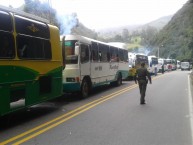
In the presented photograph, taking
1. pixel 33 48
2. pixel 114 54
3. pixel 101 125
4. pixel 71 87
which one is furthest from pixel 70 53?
pixel 114 54

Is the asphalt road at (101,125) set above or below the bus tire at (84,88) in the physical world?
below

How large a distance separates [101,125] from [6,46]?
3302 millimetres

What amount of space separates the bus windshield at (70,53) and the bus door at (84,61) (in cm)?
39

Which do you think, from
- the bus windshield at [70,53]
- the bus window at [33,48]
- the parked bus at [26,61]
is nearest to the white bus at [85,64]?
the bus windshield at [70,53]

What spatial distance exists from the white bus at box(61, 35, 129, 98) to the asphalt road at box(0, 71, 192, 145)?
1.51 metres

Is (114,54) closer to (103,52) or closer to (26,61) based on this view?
(103,52)

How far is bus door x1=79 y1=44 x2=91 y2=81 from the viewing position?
17.0m

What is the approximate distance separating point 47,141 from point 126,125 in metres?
2.69

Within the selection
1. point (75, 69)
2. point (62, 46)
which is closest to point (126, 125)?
point (62, 46)

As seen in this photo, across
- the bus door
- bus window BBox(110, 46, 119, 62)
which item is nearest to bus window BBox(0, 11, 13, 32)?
the bus door

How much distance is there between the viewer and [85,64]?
57.2ft

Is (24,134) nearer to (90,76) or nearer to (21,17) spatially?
(21,17)

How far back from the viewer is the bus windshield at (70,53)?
1656 centimetres

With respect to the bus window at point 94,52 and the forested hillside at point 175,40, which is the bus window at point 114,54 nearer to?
the bus window at point 94,52
